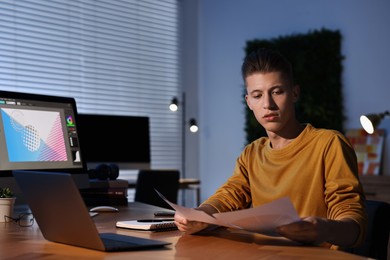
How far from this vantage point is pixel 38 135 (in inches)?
100

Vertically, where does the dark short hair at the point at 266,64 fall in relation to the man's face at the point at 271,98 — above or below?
above

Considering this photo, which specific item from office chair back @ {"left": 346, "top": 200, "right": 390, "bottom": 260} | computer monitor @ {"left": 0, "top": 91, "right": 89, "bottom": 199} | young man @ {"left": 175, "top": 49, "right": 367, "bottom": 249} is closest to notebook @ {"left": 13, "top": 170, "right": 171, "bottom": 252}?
young man @ {"left": 175, "top": 49, "right": 367, "bottom": 249}

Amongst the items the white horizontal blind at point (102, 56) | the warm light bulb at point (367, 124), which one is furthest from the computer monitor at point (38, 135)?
the white horizontal blind at point (102, 56)

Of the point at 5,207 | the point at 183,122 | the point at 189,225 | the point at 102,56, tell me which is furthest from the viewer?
the point at 183,122

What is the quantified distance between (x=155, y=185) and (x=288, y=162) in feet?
10.7

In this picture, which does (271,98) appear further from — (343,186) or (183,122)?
(183,122)

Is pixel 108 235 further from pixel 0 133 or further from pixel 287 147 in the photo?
pixel 0 133

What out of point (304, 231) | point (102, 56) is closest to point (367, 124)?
point (102, 56)

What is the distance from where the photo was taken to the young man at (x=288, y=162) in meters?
1.85

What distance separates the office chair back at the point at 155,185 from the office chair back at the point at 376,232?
339cm

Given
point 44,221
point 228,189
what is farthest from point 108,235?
point 228,189

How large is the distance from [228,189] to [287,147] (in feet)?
0.87

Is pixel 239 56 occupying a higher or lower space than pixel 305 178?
higher

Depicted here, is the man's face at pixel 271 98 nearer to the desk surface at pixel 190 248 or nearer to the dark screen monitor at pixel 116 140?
the desk surface at pixel 190 248
